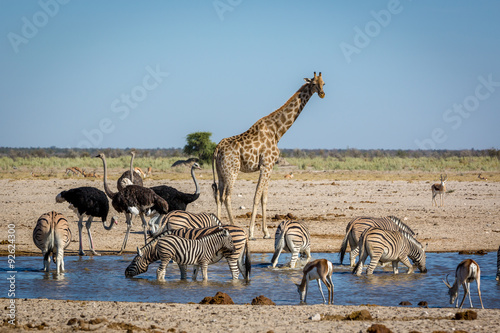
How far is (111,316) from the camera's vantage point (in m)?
7.78

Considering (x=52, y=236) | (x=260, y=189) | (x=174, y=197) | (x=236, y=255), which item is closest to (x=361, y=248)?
(x=236, y=255)

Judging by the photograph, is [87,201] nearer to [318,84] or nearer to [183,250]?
[183,250]

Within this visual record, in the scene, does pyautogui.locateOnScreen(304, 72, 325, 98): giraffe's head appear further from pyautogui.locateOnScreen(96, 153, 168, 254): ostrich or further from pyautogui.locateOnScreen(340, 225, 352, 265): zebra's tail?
pyautogui.locateOnScreen(96, 153, 168, 254): ostrich

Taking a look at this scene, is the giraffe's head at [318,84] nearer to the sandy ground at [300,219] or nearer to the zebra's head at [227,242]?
the sandy ground at [300,219]

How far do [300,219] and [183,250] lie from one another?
8.05m

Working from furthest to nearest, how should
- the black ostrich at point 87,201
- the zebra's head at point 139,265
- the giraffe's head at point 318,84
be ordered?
the giraffe's head at point 318,84 → the black ostrich at point 87,201 → the zebra's head at point 139,265

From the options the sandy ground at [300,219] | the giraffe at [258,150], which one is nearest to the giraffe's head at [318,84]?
the giraffe at [258,150]

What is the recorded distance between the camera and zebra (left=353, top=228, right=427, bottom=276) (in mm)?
10766

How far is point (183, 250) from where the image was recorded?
33.8 feet

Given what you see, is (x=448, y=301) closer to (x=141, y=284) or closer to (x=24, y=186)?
(x=141, y=284)

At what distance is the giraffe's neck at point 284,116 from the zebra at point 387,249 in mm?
4784

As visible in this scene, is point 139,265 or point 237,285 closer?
point 237,285

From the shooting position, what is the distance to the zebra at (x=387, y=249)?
35.3 ft

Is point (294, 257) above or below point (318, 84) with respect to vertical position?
below
